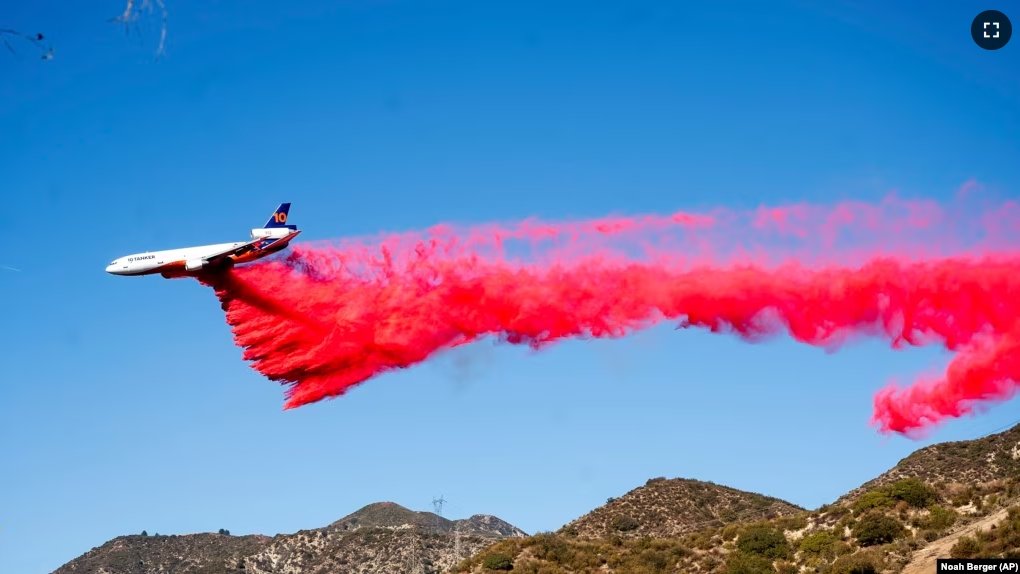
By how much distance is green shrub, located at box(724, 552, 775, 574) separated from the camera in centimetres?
6738

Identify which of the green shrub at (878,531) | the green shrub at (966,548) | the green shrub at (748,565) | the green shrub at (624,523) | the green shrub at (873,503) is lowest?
the green shrub at (966,548)

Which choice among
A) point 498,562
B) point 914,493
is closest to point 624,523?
point 498,562

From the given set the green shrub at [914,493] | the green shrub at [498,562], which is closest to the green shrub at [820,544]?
the green shrub at [914,493]

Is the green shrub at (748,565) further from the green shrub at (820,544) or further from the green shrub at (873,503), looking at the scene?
the green shrub at (873,503)

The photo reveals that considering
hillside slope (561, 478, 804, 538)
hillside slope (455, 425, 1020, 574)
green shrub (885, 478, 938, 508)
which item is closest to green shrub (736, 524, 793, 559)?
hillside slope (455, 425, 1020, 574)

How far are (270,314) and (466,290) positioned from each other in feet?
40.5

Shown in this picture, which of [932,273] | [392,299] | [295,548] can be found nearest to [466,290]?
[392,299]

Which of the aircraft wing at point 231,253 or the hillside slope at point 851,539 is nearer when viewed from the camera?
the hillside slope at point 851,539

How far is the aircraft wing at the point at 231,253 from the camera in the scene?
248 ft

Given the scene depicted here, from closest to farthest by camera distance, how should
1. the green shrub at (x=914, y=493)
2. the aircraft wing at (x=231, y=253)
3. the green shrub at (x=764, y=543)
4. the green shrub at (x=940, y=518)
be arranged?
1. the green shrub at (x=940, y=518)
2. the green shrub at (x=914, y=493)
3. the green shrub at (x=764, y=543)
4. the aircraft wing at (x=231, y=253)

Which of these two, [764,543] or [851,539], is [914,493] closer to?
[851,539]

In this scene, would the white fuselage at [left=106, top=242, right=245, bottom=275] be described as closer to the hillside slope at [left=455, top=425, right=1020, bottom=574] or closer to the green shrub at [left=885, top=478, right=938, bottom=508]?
the hillside slope at [left=455, top=425, right=1020, bottom=574]

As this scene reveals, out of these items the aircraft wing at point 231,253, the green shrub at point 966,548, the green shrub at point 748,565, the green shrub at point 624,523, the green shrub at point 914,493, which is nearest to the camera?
the green shrub at point 966,548

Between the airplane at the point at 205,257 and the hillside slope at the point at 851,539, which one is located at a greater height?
the airplane at the point at 205,257
